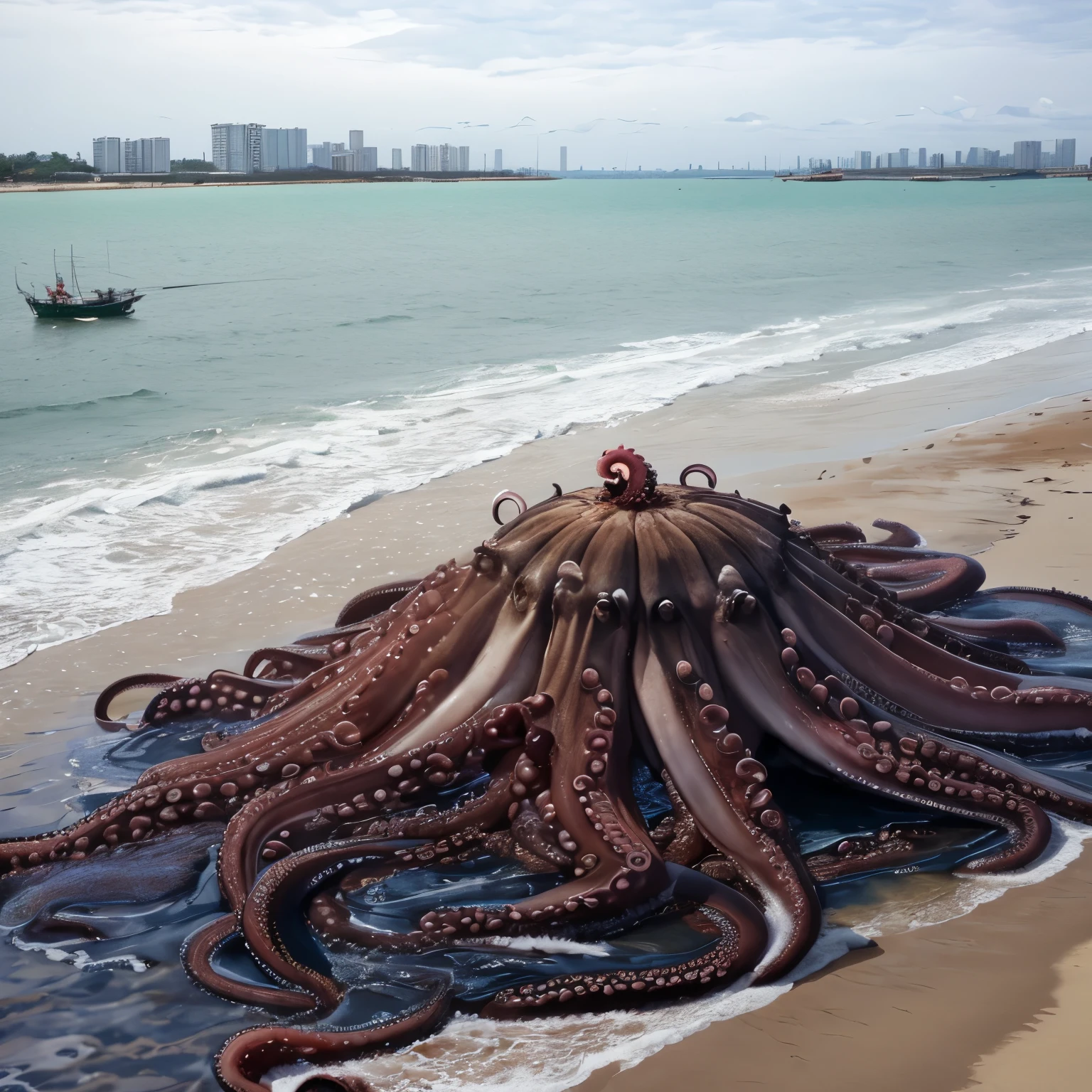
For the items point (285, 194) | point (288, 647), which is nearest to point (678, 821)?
point (288, 647)

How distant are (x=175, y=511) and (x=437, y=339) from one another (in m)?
15.6

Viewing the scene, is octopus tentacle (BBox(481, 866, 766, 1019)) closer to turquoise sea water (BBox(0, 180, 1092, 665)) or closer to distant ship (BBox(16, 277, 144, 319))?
turquoise sea water (BBox(0, 180, 1092, 665))

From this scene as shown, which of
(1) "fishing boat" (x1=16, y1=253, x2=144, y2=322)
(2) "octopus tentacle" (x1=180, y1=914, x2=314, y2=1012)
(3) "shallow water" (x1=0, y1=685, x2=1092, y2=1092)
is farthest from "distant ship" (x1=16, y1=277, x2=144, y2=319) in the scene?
(2) "octopus tentacle" (x1=180, y1=914, x2=314, y2=1012)

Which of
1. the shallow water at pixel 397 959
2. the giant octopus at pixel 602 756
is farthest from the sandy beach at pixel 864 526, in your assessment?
the giant octopus at pixel 602 756

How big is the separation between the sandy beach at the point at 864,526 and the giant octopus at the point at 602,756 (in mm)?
254

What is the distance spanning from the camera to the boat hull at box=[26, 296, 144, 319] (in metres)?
31.0

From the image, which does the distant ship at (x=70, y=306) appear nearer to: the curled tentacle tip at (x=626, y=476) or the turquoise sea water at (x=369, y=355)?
the turquoise sea water at (x=369, y=355)

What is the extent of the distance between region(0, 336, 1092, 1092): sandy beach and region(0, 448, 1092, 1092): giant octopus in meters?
0.25

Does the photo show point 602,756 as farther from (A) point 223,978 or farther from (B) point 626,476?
(A) point 223,978

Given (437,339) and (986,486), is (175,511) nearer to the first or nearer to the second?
(986,486)

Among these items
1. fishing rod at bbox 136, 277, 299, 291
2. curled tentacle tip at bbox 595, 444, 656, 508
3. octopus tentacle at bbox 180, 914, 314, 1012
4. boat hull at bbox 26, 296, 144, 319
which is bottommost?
octopus tentacle at bbox 180, 914, 314, 1012

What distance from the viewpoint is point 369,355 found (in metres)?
22.6

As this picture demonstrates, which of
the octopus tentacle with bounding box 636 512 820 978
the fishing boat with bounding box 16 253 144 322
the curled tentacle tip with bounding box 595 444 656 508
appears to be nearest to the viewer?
the octopus tentacle with bounding box 636 512 820 978

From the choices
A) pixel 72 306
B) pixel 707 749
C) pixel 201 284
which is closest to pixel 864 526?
pixel 707 749
